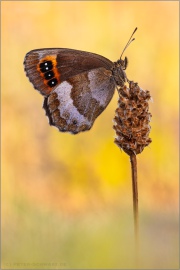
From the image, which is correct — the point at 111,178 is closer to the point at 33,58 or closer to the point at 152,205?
the point at 152,205

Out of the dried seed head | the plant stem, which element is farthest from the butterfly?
the plant stem

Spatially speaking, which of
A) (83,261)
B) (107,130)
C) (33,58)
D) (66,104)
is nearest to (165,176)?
(107,130)

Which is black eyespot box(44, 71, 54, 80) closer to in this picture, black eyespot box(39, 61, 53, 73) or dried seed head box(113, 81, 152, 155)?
black eyespot box(39, 61, 53, 73)

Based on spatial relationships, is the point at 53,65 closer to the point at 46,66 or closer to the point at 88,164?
the point at 46,66

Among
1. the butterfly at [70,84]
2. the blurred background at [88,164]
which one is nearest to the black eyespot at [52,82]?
the butterfly at [70,84]

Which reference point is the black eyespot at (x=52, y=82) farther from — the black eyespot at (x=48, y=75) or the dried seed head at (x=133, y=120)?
the dried seed head at (x=133, y=120)

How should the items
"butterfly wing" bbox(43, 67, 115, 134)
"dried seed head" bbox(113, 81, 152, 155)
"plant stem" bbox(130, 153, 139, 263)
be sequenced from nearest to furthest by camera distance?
1. "plant stem" bbox(130, 153, 139, 263)
2. "dried seed head" bbox(113, 81, 152, 155)
3. "butterfly wing" bbox(43, 67, 115, 134)

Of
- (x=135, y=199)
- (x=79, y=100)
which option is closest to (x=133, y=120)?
(x=135, y=199)
